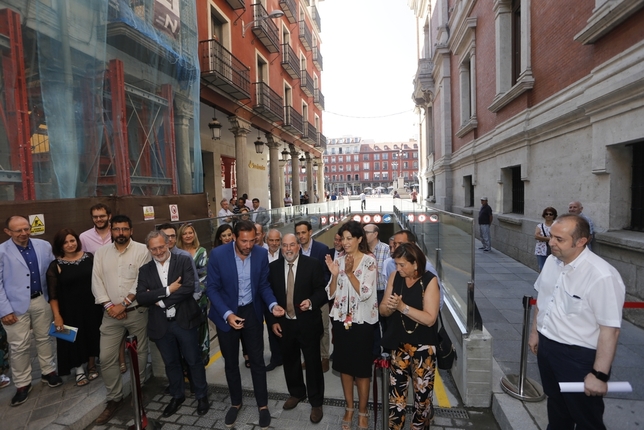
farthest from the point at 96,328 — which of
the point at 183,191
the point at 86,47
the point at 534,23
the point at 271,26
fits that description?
the point at 271,26

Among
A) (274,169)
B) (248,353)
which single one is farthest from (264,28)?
(248,353)

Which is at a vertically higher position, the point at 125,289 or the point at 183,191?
the point at 183,191

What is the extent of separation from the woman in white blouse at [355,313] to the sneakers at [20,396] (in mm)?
3342

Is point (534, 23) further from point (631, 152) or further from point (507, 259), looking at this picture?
point (507, 259)

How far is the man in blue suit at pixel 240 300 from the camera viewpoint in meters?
3.49

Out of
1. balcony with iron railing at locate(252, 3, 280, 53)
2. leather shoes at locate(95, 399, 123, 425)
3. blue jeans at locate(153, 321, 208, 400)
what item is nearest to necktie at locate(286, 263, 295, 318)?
blue jeans at locate(153, 321, 208, 400)

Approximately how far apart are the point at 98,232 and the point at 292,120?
1844 cm

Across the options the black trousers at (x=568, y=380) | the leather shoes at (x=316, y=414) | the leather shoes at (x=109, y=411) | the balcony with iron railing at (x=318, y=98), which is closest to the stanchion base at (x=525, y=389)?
the black trousers at (x=568, y=380)

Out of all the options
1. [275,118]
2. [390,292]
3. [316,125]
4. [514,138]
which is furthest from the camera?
[316,125]

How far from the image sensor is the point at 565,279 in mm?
2465

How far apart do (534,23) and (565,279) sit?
975 cm

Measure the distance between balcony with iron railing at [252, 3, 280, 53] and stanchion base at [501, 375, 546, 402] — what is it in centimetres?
1709

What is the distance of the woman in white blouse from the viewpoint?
3.22 meters

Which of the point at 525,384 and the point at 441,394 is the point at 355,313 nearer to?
the point at 441,394
